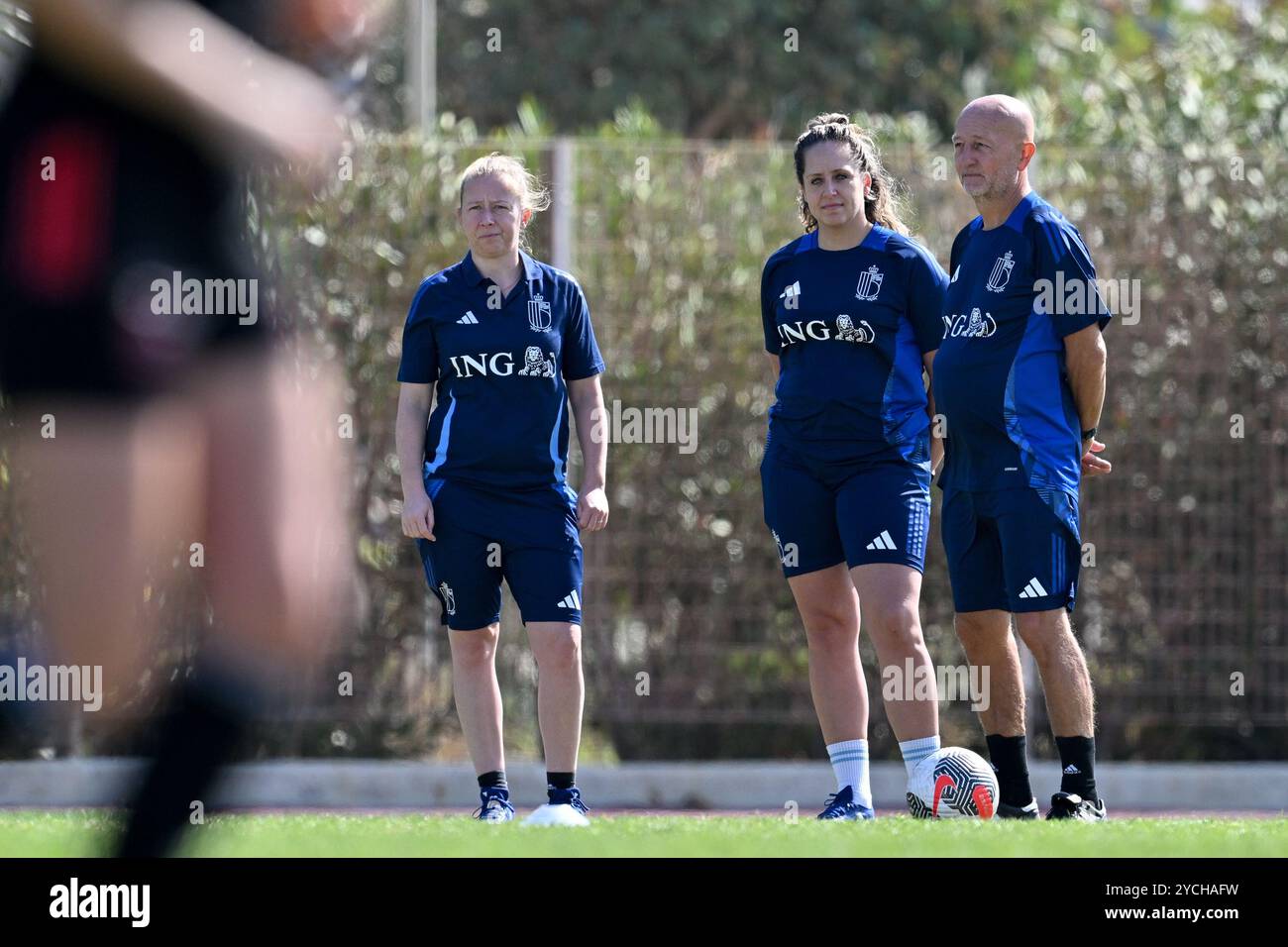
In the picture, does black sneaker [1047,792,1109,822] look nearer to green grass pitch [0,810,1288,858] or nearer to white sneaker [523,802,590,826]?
green grass pitch [0,810,1288,858]

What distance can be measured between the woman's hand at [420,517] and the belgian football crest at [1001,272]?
2098mm

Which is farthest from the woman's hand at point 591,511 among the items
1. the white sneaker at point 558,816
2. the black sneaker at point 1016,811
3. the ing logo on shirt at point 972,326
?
the black sneaker at point 1016,811

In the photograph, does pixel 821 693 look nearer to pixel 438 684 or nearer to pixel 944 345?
pixel 944 345

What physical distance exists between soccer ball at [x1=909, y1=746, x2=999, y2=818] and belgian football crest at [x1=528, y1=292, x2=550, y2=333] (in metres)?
2.06

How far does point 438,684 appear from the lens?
10312 millimetres

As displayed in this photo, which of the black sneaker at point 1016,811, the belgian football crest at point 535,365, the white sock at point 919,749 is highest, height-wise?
the belgian football crest at point 535,365

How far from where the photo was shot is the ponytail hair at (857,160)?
6828 mm

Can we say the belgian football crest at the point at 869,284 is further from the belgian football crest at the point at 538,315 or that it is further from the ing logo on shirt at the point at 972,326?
the belgian football crest at the point at 538,315

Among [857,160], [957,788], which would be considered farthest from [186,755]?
[857,160]

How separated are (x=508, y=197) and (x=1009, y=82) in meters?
17.7

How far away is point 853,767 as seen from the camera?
6.68m

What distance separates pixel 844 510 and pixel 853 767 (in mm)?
909
